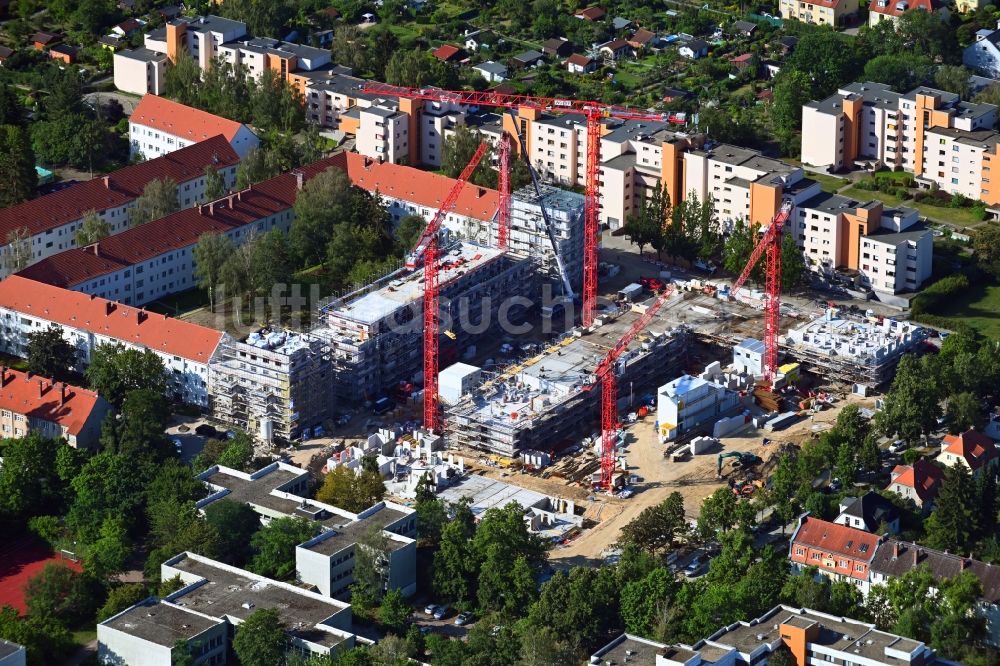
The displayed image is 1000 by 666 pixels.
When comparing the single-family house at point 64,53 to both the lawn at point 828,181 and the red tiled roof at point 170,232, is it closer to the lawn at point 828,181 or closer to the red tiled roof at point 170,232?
the red tiled roof at point 170,232

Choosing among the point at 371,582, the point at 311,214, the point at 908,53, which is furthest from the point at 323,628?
the point at 908,53

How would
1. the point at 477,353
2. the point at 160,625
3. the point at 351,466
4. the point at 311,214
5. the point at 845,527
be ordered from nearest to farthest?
the point at 160,625 → the point at 845,527 → the point at 351,466 → the point at 477,353 → the point at 311,214

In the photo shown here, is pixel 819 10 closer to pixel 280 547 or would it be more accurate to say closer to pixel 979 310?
pixel 979 310

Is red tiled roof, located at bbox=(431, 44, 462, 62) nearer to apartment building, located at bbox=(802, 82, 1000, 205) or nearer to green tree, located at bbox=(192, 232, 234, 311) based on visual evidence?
apartment building, located at bbox=(802, 82, 1000, 205)

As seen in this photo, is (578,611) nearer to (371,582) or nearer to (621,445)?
(371,582)

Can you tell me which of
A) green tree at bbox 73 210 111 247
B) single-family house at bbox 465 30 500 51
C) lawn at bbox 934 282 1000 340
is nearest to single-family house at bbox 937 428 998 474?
lawn at bbox 934 282 1000 340

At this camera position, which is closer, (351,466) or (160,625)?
(160,625)
